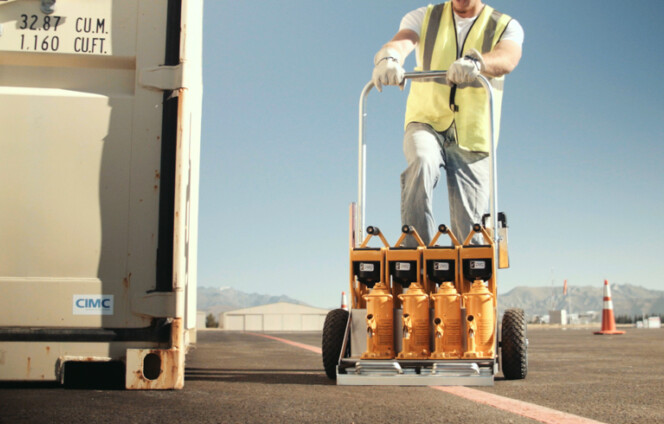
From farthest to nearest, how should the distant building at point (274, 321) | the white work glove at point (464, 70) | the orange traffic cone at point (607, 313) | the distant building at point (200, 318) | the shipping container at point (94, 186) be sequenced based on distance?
the distant building at point (274, 321) < the distant building at point (200, 318) < the orange traffic cone at point (607, 313) < the white work glove at point (464, 70) < the shipping container at point (94, 186)

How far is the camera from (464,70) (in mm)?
4332

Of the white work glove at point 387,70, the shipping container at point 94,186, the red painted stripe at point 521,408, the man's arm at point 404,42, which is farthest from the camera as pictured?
the man's arm at point 404,42

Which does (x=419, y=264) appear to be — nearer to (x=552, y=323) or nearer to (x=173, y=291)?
(x=173, y=291)

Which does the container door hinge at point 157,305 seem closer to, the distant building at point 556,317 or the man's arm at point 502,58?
the man's arm at point 502,58

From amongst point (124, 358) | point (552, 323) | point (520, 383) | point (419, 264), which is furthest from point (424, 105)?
point (552, 323)

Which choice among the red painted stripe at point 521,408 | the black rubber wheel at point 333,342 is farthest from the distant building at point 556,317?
the red painted stripe at point 521,408

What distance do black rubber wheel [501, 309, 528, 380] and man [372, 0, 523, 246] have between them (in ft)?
2.37

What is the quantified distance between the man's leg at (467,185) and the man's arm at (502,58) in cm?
52

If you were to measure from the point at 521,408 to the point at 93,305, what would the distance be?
2.05 metres

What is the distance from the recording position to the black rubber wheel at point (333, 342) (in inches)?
167

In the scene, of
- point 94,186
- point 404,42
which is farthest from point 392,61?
point 94,186

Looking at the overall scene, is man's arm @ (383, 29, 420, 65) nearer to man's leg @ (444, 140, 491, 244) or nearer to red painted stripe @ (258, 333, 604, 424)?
man's leg @ (444, 140, 491, 244)

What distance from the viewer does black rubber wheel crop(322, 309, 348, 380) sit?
425 cm

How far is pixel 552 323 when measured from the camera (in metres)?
31.6
